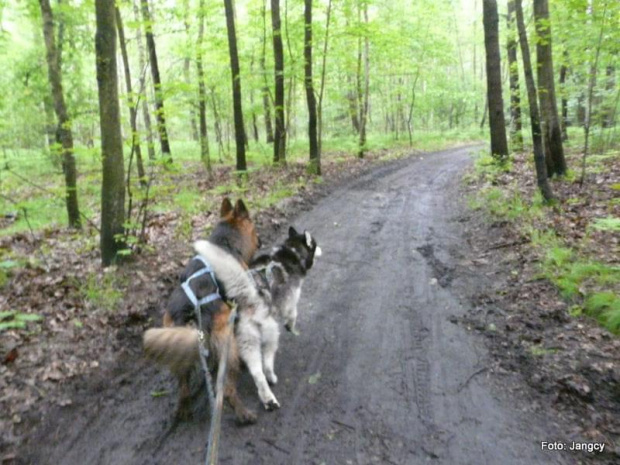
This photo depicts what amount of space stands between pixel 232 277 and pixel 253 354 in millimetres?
A: 740

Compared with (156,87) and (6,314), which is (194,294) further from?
(156,87)

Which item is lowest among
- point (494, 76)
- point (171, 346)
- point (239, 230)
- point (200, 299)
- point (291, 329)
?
point (291, 329)

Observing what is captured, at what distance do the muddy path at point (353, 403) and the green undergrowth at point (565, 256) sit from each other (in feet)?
4.43

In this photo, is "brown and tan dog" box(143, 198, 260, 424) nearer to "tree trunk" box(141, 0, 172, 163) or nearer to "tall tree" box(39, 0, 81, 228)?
"tree trunk" box(141, 0, 172, 163)

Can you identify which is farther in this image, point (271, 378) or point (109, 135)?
point (109, 135)

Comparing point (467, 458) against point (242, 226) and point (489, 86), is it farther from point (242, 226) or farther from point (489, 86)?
point (489, 86)

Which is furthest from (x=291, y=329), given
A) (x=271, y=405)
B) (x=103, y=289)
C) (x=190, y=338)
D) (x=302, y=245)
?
(x=103, y=289)

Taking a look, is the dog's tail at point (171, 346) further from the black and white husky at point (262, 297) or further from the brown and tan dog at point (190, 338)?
the black and white husky at point (262, 297)

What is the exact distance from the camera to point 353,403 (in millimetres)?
3818

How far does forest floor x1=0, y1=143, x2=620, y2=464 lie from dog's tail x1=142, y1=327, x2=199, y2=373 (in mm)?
802

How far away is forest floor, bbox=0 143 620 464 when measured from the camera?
336 centimetres

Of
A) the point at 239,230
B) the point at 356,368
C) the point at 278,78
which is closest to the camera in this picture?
the point at 356,368

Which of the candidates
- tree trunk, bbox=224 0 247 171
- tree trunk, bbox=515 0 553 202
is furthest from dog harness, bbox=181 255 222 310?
tree trunk, bbox=224 0 247 171

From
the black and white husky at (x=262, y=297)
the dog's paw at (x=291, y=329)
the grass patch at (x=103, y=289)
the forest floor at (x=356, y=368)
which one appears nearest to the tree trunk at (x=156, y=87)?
the grass patch at (x=103, y=289)
